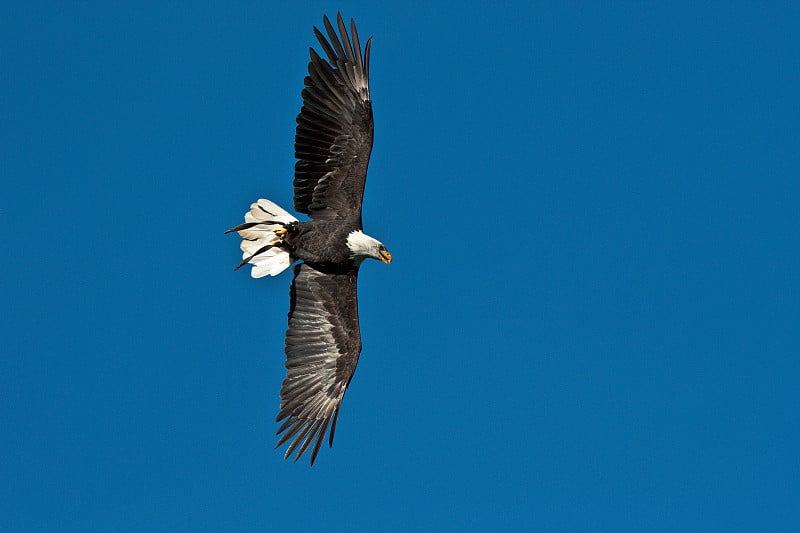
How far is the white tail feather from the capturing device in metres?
12.5

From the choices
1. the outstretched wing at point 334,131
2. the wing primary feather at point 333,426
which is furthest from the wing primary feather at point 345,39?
the wing primary feather at point 333,426

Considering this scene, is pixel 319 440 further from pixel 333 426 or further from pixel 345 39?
pixel 345 39

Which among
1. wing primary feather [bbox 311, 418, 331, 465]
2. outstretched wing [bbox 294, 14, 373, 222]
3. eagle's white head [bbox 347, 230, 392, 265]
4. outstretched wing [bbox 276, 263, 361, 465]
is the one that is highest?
outstretched wing [bbox 294, 14, 373, 222]

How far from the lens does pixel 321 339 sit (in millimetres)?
12672

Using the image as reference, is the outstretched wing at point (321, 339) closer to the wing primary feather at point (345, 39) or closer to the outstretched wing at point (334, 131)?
the outstretched wing at point (334, 131)

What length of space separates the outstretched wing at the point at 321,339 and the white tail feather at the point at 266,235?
9.4 inches

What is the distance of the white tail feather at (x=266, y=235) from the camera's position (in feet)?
40.9

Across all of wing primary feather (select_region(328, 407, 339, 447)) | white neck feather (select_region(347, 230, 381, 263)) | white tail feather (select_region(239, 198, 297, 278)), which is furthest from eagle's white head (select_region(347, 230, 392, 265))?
wing primary feather (select_region(328, 407, 339, 447))

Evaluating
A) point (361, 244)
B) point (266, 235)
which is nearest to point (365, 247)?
point (361, 244)

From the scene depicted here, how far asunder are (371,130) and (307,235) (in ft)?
3.39

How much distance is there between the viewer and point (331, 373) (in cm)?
1264

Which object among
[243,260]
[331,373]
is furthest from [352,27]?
[331,373]

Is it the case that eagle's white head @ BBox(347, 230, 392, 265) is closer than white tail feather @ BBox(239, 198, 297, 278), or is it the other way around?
eagle's white head @ BBox(347, 230, 392, 265)

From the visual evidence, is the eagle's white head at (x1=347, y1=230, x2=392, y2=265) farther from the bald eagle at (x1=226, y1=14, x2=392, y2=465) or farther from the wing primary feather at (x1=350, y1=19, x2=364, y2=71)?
the wing primary feather at (x1=350, y1=19, x2=364, y2=71)
